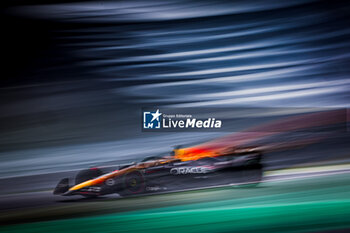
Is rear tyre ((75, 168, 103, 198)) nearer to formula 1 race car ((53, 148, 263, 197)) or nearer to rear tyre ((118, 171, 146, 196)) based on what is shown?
formula 1 race car ((53, 148, 263, 197))

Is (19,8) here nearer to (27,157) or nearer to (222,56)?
(27,157)

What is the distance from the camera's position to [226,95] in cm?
244

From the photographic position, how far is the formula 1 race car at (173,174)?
233 centimetres

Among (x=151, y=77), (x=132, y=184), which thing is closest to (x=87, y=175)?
(x=132, y=184)

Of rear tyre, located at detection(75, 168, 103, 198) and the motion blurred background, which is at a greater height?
the motion blurred background

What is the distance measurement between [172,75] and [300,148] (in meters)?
1.08

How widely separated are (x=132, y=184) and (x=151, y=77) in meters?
0.79

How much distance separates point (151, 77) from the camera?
2445 mm

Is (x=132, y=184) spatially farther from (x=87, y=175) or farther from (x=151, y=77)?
(x=151, y=77)

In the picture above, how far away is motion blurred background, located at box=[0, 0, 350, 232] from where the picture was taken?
2381mm

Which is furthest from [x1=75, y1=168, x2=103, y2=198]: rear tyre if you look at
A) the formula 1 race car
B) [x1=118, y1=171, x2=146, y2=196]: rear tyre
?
[x1=118, y1=171, x2=146, y2=196]: rear tyre

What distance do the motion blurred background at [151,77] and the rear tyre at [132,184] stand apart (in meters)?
0.08

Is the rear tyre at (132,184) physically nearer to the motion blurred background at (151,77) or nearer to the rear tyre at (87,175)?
the motion blurred background at (151,77)

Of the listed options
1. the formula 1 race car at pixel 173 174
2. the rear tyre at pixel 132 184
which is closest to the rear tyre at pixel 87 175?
the formula 1 race car at pixel 173 174
